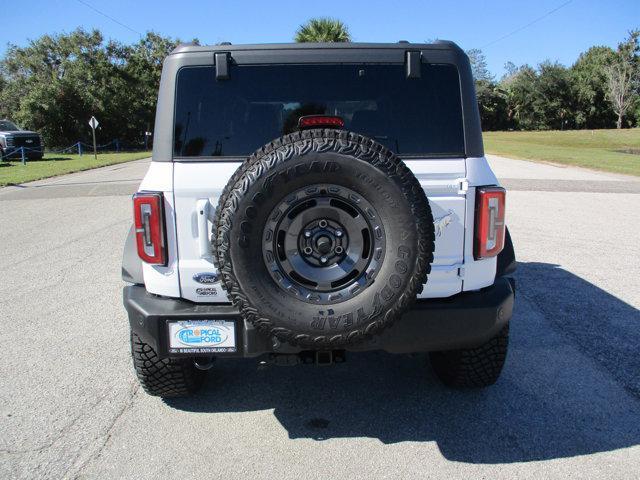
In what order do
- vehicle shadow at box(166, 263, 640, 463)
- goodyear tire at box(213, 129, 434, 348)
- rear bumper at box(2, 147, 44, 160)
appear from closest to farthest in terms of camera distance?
1. goodyear tire at box(213, 129, 434, 348)
2. vehicle shadow at box(166, 263, 640, 463)
3. rear bumper at box(2, 147, 44, 160)

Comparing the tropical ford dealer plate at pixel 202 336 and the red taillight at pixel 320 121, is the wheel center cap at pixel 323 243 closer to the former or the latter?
the tropical ford dealer plate at pixel 202 336

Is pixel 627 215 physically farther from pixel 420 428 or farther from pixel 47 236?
pixel 47 236

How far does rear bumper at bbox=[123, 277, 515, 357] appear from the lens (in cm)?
277

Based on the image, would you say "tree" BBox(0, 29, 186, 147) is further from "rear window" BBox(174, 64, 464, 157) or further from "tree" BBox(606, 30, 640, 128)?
"tree" BBox(606, 30, 640, 128)

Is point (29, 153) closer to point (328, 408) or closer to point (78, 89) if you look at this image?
point (78, 89)

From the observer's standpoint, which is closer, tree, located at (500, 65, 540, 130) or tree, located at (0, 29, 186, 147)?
tree, located at (0, 29, 186, 147)

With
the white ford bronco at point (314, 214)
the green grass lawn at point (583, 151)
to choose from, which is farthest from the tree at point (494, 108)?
the white ford bronco at point (314, 214)

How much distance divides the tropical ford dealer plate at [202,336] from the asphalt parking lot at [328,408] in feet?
1.84

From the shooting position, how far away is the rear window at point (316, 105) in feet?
9.81

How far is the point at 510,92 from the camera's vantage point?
265ft

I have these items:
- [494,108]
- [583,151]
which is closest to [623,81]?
[494,108]

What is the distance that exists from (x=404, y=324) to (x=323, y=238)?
0.62m

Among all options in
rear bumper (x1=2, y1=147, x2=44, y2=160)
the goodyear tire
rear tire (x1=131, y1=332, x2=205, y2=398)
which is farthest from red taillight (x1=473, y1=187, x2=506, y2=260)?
rear bumper (x1=2, y1=147, x2=44, y2=160)

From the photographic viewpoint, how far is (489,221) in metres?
2.92
